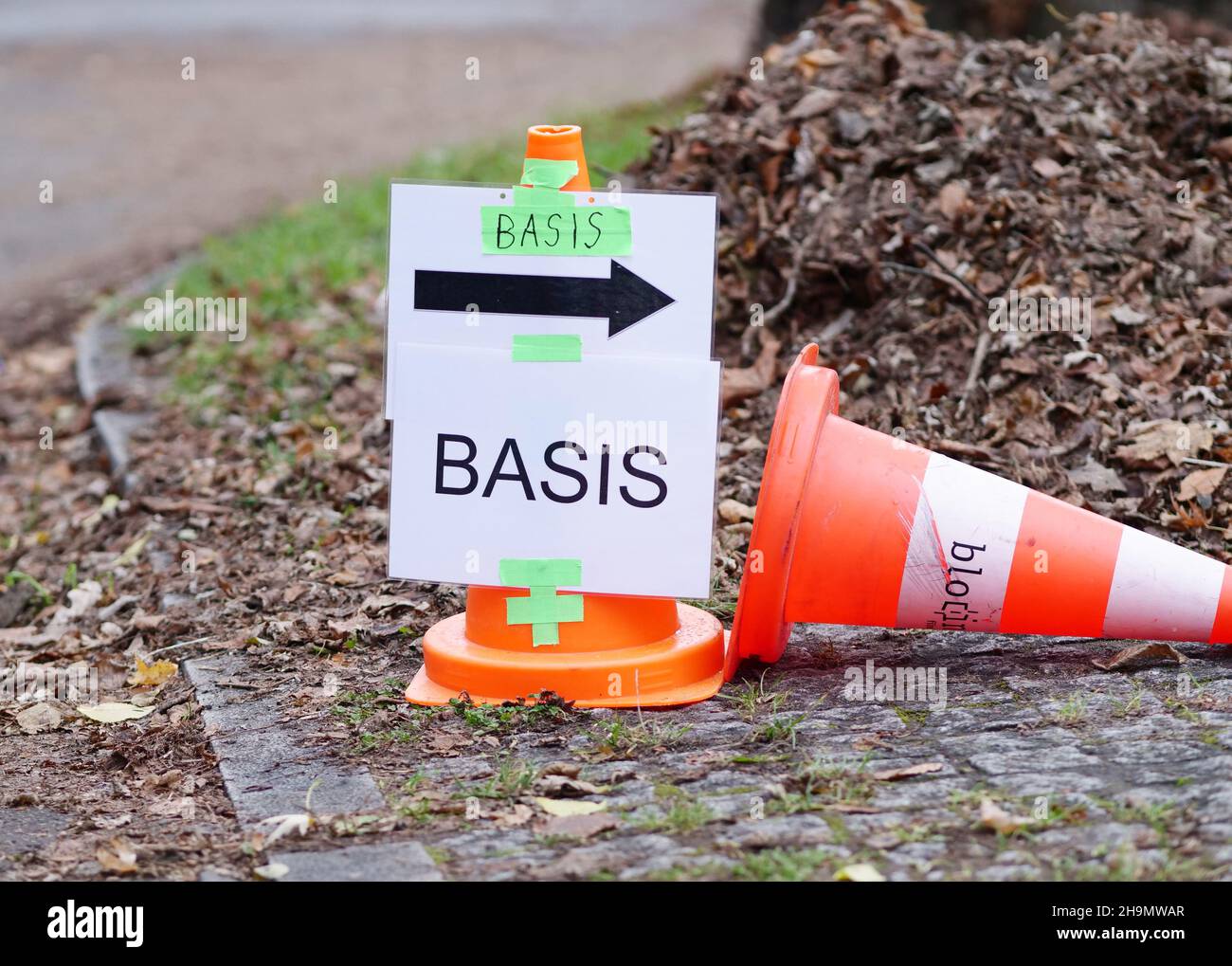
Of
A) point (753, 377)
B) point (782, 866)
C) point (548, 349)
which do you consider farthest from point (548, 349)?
point (753, 377)

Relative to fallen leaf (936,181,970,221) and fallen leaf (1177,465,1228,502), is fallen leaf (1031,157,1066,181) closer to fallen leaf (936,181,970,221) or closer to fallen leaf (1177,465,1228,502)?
fallen leaf (936,181,970,221)

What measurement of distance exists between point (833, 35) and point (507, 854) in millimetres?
4968

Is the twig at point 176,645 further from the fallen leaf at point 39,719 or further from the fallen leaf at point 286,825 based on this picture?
the fallen leaf at point 286,825

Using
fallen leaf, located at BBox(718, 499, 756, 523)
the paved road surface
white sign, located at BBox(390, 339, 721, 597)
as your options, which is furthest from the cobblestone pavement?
the paved road surface

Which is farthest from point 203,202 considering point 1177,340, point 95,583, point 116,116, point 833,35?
point 1177,340

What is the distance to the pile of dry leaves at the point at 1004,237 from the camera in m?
4.79

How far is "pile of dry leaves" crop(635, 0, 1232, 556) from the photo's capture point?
479 cm

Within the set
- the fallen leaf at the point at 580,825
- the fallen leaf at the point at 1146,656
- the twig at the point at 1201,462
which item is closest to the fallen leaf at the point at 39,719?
the fallen leaf at the point at 580,825

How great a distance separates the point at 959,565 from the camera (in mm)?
3551

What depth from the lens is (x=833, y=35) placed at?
271 inches

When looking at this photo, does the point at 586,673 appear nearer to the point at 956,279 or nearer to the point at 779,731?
the point at 779,731

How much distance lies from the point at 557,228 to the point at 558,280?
118 mm

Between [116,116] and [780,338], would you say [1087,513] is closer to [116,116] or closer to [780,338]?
[780,338]

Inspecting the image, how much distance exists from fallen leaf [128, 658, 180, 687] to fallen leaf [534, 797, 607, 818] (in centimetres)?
153
